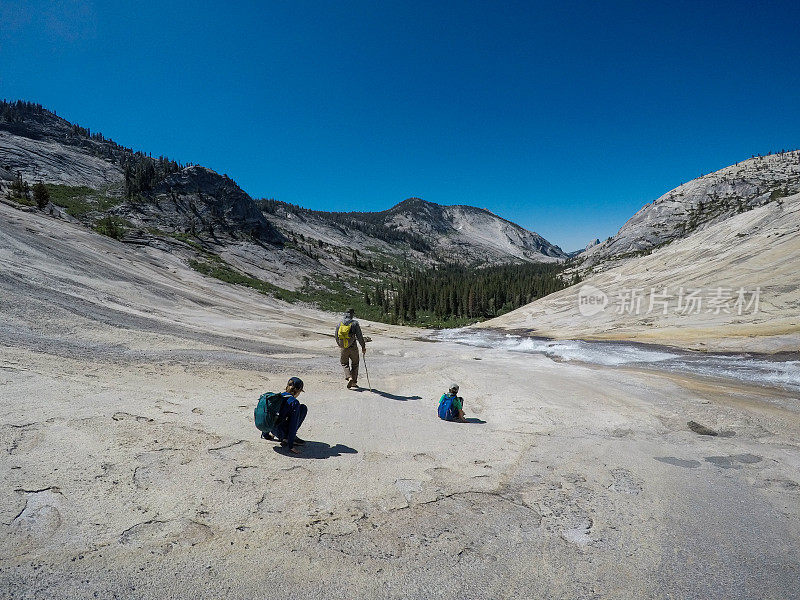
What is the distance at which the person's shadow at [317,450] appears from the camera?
604 cm

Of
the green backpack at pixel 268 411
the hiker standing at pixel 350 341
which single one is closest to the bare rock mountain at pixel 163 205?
the hiker standing at pixel 350 341

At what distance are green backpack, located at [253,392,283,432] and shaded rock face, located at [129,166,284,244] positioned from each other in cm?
8980

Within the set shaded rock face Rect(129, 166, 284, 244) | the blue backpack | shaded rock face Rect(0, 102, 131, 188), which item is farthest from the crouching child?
shaded rock face Rect(0, 102, 131, 188)

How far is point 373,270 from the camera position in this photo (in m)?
136

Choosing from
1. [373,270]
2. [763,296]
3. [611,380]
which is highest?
[373,270]

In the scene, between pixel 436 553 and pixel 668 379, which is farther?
pixel 668 379

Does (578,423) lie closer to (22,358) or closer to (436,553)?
(436,553)

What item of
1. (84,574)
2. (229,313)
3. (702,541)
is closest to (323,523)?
(84,574)

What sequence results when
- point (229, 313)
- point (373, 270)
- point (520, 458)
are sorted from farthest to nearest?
1. point (373, 270)
2. point (229, 313)
3. point (520, 458)

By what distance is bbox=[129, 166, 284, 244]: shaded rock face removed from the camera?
8200cm

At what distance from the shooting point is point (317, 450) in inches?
250

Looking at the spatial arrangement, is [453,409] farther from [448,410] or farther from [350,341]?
[350,341]

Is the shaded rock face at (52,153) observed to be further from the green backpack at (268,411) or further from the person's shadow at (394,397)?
the green backpack at (268,411)

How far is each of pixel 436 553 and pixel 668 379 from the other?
1550 cm
